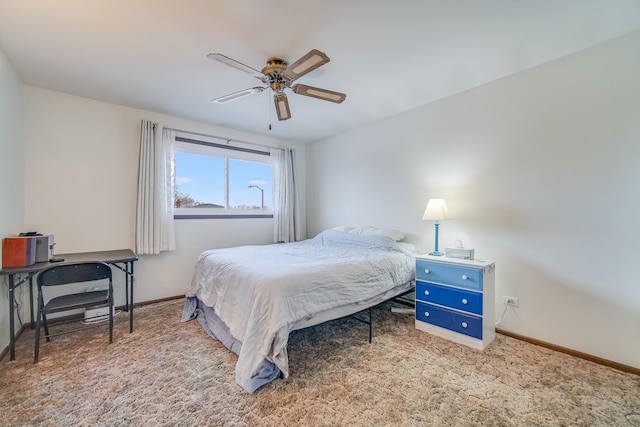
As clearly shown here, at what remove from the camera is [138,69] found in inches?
101

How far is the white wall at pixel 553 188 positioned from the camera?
2127 mm

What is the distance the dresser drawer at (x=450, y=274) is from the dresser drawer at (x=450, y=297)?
59 millimetres

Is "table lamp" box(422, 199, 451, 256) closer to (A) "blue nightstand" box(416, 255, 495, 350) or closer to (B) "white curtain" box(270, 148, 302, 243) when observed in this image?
(A) "blue nightstand" box(416, 255, 495, 350)

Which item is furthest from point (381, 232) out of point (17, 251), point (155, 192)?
point (17, 251)

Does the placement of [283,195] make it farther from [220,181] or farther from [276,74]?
[276,74]

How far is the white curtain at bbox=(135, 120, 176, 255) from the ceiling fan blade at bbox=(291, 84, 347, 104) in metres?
2.24

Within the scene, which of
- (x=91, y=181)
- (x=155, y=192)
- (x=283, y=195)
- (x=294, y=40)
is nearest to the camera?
(x=294, y=40)

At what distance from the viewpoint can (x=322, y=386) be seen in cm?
189

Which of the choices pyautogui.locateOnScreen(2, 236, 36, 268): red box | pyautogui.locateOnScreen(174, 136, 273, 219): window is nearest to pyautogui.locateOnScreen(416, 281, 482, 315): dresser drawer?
pyautogui.locateOnScreen(174, 136, 273, 219): window

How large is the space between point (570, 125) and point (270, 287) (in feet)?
9.65

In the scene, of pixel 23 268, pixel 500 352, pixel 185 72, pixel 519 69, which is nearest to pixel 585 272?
pixel 500 352

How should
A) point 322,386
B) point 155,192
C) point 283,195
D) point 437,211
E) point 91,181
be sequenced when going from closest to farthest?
1. point 322,386
2. point 437,211
3. point 91,181
4. point 155,192
5. point 283,195

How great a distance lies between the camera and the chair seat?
90.3 inches

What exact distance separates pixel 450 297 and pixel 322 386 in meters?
1.52
